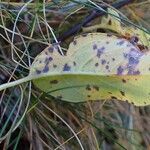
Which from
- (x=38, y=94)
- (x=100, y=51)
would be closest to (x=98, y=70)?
(x=100, y=51)

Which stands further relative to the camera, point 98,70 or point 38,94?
point 38,94

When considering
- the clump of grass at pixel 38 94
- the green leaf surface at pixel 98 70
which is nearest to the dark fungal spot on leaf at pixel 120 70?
the green leaf surface at pixel 98 70

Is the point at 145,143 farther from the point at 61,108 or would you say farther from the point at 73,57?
the point at 73,57

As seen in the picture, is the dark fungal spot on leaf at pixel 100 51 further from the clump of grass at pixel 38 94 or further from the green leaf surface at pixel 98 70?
the clump of grass at pixel 38 94

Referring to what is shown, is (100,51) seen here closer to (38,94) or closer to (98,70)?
(98,70)

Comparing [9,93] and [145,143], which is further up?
[9,93]

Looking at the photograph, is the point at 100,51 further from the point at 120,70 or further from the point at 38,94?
the point at 38,94

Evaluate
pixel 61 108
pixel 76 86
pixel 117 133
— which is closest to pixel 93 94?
pixel 76 86

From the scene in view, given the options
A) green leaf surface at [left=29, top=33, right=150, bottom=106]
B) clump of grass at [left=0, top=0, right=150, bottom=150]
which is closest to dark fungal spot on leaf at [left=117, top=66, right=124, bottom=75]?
green leaf surface at [left=29, top=33, right=150, bottom=106]
